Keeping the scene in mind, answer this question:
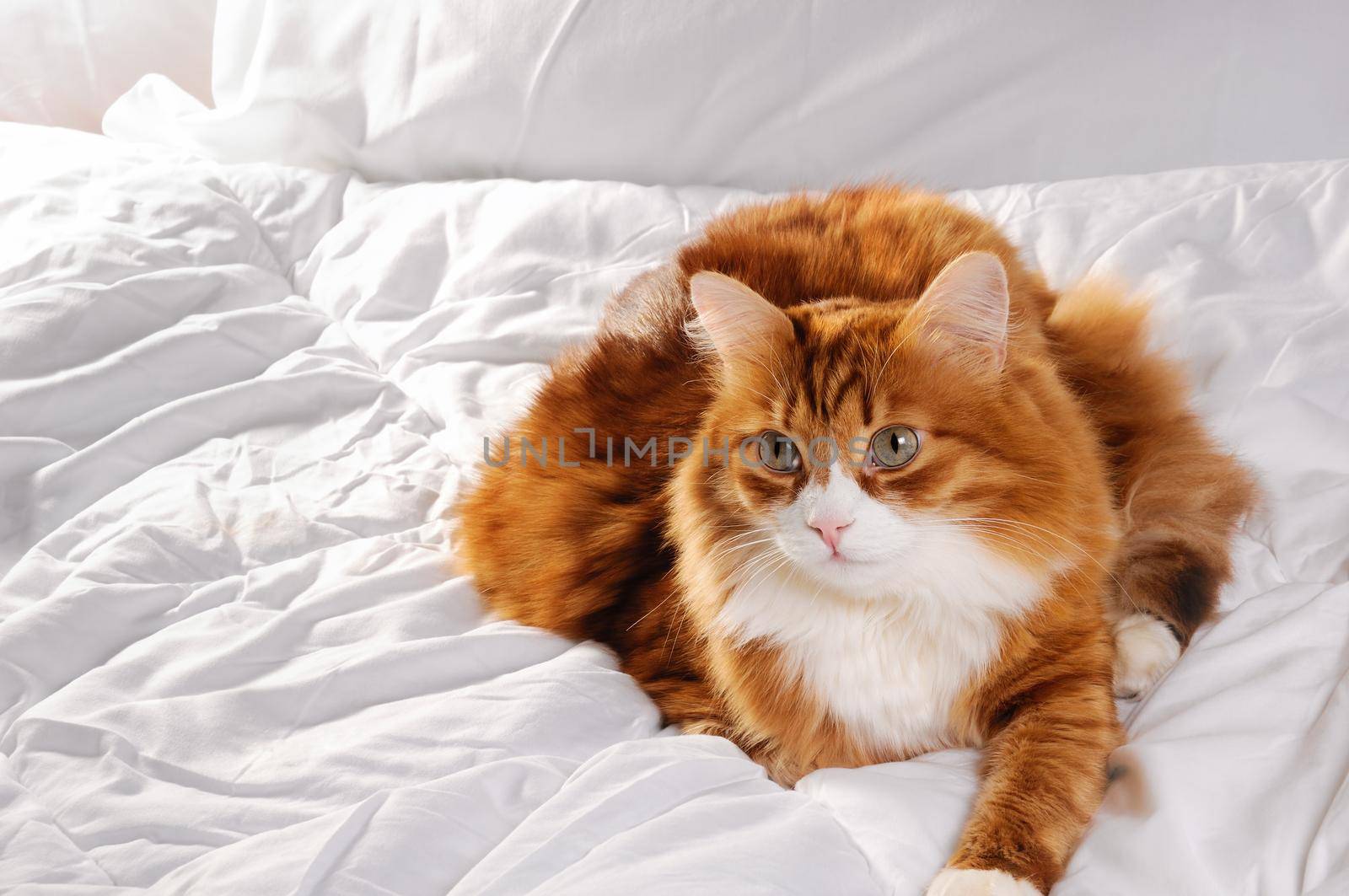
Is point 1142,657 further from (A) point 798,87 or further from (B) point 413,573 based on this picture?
(A) point 798,87

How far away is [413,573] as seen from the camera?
1601 mm

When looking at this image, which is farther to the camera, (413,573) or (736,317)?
(413,573)

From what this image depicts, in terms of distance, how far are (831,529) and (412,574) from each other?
0.70m

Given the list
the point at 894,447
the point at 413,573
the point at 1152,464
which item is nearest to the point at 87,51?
the point at 413,573

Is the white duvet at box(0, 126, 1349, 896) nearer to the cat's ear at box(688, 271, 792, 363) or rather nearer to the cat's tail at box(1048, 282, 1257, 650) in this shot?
the cat's tail at box(1048, 282, 1257, 650)

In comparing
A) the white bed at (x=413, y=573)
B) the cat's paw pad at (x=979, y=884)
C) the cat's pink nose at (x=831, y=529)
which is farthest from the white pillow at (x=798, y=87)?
the cat's paw pad at (x=979, y=884)

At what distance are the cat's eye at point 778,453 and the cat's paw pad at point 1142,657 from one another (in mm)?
496

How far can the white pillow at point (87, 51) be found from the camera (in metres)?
3.05

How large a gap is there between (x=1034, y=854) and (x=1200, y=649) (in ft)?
1.23

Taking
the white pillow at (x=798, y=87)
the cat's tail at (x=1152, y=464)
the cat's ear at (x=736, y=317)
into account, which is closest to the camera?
the cat's ear at (x=736, y=317)

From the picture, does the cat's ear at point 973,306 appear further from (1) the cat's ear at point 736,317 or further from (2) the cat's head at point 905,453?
(1) the cat's ear at point 736,317

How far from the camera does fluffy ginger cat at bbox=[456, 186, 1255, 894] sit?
47.8 inches

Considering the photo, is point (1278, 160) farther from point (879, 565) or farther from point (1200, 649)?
point (879, 565)

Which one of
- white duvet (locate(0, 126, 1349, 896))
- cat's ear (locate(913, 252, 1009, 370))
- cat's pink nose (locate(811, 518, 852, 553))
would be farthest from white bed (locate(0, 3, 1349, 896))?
cat's ear (locate(913, 252, 1009, 370))
